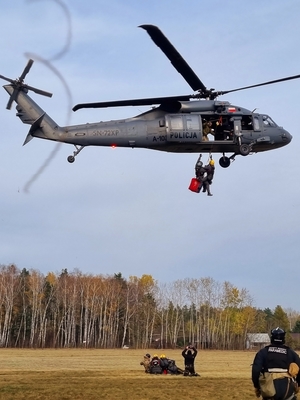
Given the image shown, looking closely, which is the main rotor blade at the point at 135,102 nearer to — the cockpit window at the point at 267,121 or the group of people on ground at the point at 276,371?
the cockpit window at the point at 267,121

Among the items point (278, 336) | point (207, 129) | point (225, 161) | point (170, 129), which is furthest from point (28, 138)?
point (278, 336)

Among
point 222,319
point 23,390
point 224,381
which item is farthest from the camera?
point 222,319

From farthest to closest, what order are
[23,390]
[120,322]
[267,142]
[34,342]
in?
[120,322] < [34,342] < [267,142] < [23,390]

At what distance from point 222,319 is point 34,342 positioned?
1494 inches

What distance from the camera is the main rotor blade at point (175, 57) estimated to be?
637 inches

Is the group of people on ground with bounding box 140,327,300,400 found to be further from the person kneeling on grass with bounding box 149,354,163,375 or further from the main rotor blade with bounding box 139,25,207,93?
the person kneeling on grass with bounding box 149,354,163,375

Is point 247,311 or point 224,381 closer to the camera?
point 224,381

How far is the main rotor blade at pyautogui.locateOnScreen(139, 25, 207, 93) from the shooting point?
1618cm

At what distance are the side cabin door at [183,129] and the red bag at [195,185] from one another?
1290 millimetres

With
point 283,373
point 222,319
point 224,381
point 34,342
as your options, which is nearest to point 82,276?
point 34,342

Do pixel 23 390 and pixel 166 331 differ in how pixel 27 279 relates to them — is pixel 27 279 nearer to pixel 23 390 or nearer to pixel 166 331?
pixel 166 331

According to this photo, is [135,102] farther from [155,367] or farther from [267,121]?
[155,367]

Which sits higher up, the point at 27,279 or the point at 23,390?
the point at 27,279

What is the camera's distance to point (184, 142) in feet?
64.2
